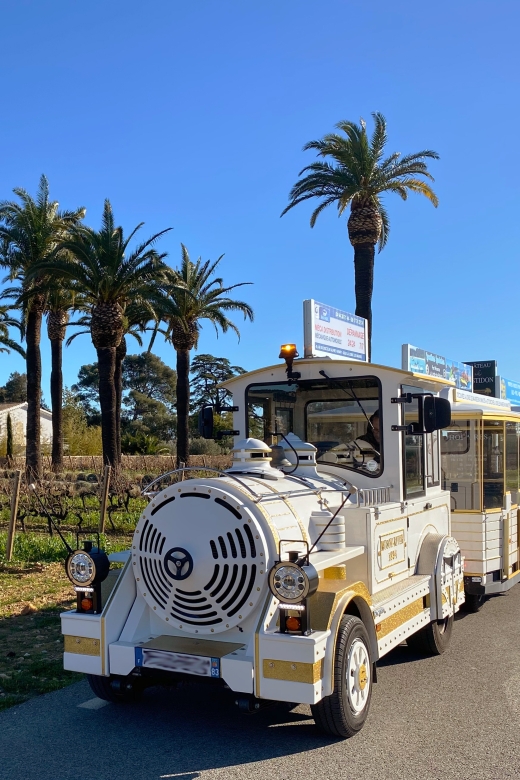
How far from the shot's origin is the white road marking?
17.2 feet

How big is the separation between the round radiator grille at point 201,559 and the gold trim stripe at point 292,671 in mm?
399

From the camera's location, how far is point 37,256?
24.7 meters

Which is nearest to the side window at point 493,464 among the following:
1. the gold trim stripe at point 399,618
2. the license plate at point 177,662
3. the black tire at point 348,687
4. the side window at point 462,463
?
the side window at point 462,463

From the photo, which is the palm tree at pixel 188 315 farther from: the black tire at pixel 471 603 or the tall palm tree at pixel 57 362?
the black tire at pixel 471 603

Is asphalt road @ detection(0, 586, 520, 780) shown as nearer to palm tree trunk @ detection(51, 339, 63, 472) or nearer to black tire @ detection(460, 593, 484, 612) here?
black tire @ detection(460, 593, 484, 612)

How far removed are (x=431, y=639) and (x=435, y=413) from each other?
208 centimetres

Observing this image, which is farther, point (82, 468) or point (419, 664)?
point (82, 468)

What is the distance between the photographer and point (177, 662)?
4430mm

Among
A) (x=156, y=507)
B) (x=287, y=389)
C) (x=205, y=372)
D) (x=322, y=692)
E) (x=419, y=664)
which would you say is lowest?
(x=419, y=664)

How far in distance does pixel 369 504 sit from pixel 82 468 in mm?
27924

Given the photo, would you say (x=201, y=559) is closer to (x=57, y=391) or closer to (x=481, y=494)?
(x=481, y=494)

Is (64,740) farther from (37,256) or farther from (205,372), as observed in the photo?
(205,372)

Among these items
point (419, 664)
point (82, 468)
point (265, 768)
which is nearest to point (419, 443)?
point (419, 664)

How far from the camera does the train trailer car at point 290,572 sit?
4.26m
